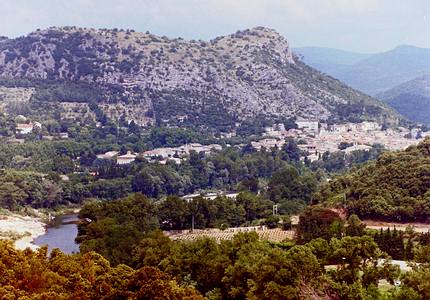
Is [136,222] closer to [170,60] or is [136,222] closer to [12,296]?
[12,296]

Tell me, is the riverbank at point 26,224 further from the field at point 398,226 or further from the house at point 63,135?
the house at point 63,135

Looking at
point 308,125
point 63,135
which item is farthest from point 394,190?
point 308,125

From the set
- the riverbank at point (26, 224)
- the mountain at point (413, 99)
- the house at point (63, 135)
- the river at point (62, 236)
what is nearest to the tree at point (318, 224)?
the river at point (62, 236)

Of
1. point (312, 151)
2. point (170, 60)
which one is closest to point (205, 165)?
point (312, 151)

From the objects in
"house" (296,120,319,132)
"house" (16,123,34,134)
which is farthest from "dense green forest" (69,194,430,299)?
"house" (296,120,319,132)

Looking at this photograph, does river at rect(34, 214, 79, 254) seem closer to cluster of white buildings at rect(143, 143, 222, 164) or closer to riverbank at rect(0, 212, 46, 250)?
riverbank at rect(0, 212, 46, 250)

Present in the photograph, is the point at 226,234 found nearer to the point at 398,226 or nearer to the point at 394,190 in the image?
the point at 394,190
